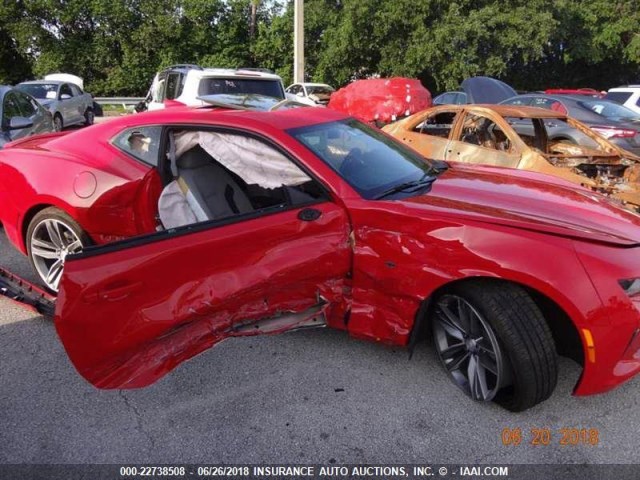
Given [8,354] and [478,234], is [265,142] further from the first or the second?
Answer: [8,354]

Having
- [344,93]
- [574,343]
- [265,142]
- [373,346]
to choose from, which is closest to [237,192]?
[265,142]

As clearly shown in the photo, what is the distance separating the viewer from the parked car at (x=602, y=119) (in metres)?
7.85

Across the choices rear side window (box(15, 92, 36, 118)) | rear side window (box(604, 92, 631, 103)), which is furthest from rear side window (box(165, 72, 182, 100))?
rear side window (box(604, 92, 631, 103))

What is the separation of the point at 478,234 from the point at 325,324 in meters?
1.02

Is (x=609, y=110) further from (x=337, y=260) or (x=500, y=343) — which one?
(x=337, y=260)

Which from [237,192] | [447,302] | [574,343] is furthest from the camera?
[237,192]

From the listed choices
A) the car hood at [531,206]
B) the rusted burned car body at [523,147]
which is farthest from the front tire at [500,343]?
the rusted burned car body at [523,147]

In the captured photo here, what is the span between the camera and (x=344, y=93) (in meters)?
9.99

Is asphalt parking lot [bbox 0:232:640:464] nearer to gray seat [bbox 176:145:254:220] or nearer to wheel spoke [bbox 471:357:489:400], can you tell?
wheel spoke [bbox 471:357:489:400]

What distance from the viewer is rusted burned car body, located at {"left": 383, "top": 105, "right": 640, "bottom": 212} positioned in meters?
5.52

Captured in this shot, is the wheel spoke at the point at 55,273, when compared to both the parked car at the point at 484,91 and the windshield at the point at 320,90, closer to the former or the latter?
the parked car at the point at 484,91

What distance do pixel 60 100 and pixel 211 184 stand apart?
11555mm

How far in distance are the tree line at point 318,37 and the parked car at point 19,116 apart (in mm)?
18884
